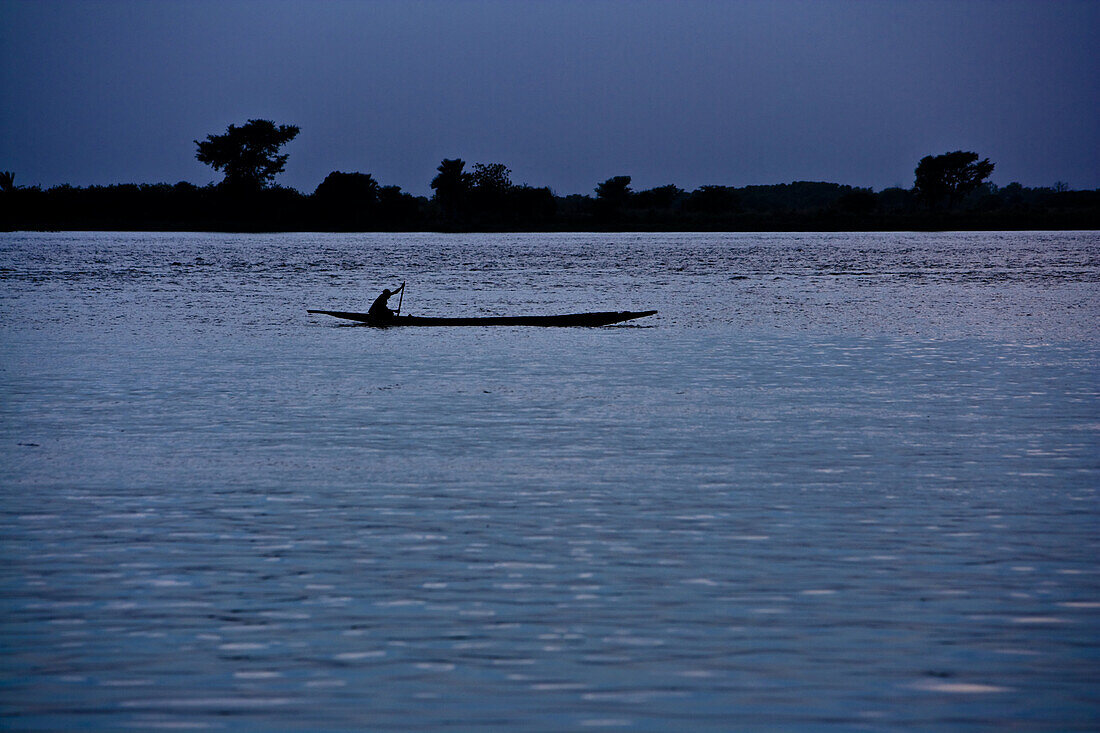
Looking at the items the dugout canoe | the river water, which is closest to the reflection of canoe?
the dugout canoe

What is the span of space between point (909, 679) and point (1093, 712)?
1.04 meters

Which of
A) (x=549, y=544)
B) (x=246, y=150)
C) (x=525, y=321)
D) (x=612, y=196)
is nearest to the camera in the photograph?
(x=549, y=544)

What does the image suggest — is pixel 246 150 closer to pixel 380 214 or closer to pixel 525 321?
pixel 380 214

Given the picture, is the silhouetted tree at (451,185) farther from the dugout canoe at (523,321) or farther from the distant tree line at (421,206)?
the dugout canoe at (523,321)

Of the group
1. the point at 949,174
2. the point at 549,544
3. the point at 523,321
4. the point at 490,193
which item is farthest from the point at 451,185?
the point at 549,544

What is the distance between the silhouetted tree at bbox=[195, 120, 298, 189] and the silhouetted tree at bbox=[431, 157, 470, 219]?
23308mm

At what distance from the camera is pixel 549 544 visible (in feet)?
34.1

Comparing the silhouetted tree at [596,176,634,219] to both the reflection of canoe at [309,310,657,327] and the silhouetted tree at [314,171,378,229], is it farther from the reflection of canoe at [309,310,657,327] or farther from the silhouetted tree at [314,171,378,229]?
the reflection of canoe at [309,310,657,327]

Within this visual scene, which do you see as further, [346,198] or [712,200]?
[712,200]

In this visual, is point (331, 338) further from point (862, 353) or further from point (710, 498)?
point (710, 498)

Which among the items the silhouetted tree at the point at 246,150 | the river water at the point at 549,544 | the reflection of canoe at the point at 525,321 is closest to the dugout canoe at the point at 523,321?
the reflection of canoe at the point at 525,321

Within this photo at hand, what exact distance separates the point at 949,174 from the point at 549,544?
180049mm

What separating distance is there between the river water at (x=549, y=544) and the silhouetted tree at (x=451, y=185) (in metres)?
142

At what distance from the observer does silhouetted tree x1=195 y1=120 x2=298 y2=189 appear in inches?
5768
